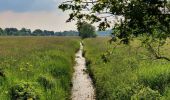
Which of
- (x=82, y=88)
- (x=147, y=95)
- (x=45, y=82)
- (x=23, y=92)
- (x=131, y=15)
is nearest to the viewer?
(x=131, y=15)

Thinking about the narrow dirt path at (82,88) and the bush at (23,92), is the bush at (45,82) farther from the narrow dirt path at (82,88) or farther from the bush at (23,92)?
the bush at (23,92)

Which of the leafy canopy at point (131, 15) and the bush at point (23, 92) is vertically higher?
the leafy canopy at point (131, 15)

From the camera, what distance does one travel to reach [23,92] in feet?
47.2

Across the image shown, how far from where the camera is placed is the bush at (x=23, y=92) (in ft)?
46.7

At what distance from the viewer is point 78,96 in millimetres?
19312

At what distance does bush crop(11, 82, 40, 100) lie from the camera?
14.2 metres

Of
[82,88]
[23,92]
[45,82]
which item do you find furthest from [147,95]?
[82,88]

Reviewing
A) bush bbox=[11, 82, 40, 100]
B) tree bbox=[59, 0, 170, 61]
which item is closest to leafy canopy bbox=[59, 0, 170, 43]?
tree bbox=[59, 0, 170, 61]

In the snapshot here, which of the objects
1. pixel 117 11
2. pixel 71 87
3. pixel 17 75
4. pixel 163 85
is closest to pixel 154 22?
pixel 117 11

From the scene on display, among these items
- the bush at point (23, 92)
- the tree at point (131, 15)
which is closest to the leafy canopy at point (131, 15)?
the tree at point (131, 15)

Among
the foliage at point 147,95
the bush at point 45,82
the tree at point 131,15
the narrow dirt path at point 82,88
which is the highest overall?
the tree at point 131,15

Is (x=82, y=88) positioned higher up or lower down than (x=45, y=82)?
lower down

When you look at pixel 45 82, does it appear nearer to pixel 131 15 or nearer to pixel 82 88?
pixel 82 88

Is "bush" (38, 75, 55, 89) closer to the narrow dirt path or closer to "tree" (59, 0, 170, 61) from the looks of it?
the narrow dirt path
